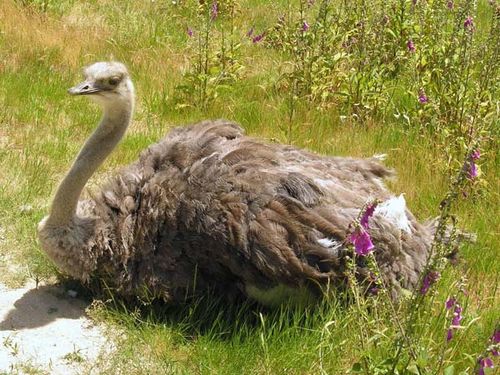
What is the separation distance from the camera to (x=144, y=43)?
28.5 ft

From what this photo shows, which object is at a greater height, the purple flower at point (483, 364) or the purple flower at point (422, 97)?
the purple flower at point (422, 97)

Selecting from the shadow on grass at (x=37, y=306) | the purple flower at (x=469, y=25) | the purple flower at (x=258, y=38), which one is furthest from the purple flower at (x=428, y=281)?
the purple flower at (x=258, y=38)

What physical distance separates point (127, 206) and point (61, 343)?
0.76 m

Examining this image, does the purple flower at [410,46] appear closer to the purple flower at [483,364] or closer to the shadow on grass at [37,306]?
the shadow on grass at [37,306]

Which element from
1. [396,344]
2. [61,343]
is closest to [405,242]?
[396,344]

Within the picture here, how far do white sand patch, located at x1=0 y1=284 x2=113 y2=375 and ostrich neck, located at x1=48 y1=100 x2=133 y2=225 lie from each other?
1.33 ft

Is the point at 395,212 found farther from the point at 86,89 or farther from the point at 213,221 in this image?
the point at 86,89

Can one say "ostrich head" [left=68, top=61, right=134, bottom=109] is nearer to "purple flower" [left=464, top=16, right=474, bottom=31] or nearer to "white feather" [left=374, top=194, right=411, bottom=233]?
"white feather" [left=374, top=194, right=411, bottom=233]

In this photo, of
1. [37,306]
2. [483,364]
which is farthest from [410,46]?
[483,364]

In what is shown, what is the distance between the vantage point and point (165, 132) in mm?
6695

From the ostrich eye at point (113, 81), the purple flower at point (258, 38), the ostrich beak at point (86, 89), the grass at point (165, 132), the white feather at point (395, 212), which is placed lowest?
the grass at point (165, 132)

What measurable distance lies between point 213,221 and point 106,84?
89 centimetres

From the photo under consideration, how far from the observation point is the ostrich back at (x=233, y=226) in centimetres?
415

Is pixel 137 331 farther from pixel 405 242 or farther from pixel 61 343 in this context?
pixel 405 242
